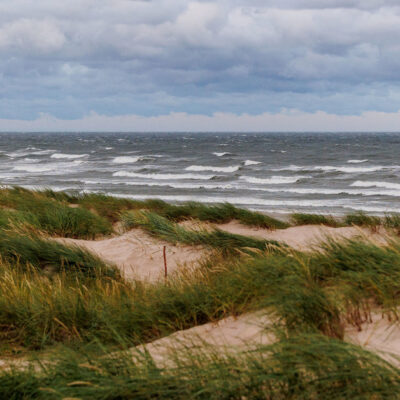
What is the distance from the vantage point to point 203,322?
397cm

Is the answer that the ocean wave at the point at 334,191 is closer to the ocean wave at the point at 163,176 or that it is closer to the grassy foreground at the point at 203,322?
the ocean wave at the point at 163,176

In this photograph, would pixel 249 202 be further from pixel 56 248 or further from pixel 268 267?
pixel 268 267

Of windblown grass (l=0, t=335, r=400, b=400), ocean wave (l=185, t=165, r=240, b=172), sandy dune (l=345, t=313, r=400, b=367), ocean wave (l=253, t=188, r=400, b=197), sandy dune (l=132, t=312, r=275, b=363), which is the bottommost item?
ocean wave (l=253, t=188, r=400, b=197)

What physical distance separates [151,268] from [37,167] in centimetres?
3553

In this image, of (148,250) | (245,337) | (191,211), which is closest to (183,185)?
(191,211)

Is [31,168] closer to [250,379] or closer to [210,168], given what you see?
[210,168]

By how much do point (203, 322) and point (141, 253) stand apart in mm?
3925

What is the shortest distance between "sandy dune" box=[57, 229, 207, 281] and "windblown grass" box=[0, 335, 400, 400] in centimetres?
→ 376

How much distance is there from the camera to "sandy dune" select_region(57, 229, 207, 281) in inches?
271

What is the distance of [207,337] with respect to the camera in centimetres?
350

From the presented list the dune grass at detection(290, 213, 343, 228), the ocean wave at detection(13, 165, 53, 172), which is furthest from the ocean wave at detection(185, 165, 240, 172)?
the dune grass at detection(290, 213, 343, 228)

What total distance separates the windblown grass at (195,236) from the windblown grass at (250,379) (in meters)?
3.66

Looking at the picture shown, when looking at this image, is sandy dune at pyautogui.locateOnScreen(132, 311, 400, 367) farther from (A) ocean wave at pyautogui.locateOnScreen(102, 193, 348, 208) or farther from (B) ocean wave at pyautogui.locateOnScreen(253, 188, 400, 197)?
(B) ocean wave at pyautogui.locateOnScreen(253, 188, 400, 197)

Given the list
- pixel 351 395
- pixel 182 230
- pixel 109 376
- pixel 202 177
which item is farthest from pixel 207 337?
pixel 202 177
